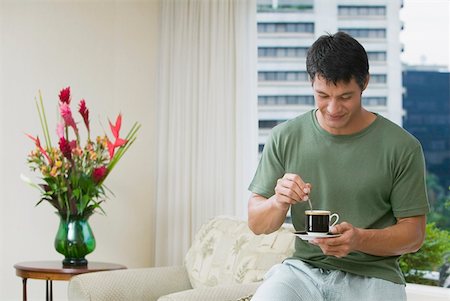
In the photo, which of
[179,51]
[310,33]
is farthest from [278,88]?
[179,51]

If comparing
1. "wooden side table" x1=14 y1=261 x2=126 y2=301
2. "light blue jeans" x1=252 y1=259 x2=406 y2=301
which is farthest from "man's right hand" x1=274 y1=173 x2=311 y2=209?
"wooden side table" x1=14 y1=261 x2=126 y2=301

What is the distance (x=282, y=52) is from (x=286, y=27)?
143 mm

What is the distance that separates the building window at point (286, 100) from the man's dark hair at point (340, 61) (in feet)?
7.43

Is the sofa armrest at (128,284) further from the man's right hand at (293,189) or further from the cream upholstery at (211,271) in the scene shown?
the man's right hand at (293,189)

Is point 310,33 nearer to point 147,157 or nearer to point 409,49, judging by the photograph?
point 409,49

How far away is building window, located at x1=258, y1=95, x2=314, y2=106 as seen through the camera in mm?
4678

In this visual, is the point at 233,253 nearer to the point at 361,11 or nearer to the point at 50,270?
the point at 50,270

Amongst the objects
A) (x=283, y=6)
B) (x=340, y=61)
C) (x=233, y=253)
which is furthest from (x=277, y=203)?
(x=283, y=6)

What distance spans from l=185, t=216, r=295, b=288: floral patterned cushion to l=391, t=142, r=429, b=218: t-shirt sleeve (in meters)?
1.18

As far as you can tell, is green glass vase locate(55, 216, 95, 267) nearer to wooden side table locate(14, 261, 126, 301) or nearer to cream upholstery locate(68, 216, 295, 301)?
wooden side table locate(14, 261, 126, 301)

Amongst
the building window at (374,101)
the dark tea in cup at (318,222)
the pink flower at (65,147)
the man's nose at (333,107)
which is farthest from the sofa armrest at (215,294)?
the building window at (374,101)

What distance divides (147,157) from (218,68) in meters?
0.72

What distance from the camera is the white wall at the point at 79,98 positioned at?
4.57 meters

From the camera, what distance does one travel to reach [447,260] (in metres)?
4.11
